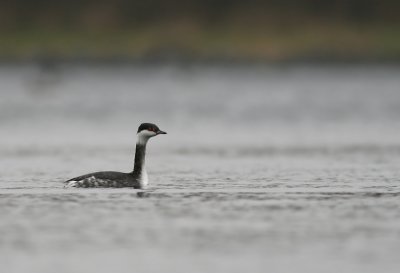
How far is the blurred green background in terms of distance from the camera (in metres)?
148

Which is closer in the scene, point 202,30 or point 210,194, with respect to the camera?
point 210,194

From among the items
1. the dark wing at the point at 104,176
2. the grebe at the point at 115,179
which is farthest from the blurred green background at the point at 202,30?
the dark wing at the point at 104,176

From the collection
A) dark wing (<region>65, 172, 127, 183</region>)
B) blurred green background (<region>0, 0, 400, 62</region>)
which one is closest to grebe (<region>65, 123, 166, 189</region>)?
dark wing (<region>65, 172, 127, 183</region>)

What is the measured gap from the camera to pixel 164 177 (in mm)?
28500

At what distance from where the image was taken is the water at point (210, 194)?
18.8 m

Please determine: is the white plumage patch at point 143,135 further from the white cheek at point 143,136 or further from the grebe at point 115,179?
the grebe at point 115,179

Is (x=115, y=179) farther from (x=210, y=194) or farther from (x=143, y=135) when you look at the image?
(x=210, y=194)

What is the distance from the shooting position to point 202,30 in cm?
16450

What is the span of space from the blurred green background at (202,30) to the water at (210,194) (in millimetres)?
86724

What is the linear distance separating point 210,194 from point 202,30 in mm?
139959

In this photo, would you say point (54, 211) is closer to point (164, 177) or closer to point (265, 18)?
point (164, 177)

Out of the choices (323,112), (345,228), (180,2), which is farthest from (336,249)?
(180,2)

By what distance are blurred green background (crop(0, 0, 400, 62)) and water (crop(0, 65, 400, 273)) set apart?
3414 inches

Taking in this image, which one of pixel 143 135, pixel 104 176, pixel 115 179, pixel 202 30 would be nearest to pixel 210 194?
pixel 115 179
